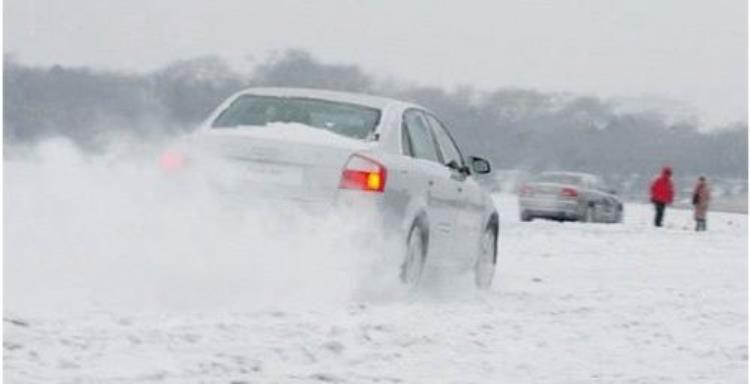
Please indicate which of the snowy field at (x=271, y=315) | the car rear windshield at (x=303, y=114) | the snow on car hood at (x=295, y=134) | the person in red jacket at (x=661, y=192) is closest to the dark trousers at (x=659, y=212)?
the person in red jacket at (x=661, y=192)

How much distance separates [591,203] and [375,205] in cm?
2687

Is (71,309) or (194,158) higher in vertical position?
(194,158)

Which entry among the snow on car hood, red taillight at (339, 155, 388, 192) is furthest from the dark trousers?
red taillight at (339, 155, 388, 192)

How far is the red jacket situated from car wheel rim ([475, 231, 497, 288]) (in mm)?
20501

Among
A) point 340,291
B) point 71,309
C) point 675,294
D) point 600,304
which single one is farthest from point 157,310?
point 675,294

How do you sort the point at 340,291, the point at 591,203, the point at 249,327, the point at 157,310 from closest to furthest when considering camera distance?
the point at 249,327 → the point at 157,310 → the point at 340,291 → the point at 591,203

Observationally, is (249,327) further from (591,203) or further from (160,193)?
(591,203)

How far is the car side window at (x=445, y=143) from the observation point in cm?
1188

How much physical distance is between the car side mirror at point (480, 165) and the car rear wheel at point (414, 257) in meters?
2.25

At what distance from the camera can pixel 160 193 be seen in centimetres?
990

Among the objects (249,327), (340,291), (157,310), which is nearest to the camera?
(249,327)

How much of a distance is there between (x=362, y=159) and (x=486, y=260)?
3.04m

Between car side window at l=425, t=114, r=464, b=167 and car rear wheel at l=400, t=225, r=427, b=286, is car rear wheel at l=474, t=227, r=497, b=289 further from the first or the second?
car rear wheel at l=400, t=225, r=427, b=286

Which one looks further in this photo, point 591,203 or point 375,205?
point 591,203
